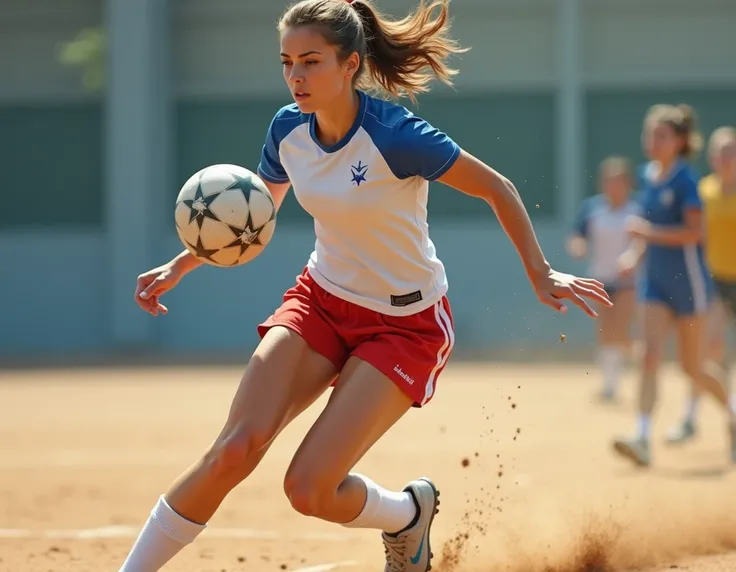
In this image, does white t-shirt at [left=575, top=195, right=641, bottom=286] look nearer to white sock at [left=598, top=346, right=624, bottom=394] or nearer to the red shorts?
white sock at [left=598, top=346, right=624, bottom=394]

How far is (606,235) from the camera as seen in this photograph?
13.4 m

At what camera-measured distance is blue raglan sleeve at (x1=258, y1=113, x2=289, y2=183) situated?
4.85m

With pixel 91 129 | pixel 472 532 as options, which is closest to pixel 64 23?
pixel 91 129

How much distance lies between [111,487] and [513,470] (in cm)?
257

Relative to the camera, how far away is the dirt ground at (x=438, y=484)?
5594 mm

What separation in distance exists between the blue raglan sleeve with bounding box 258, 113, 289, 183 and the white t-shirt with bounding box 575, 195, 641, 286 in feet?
Result: 28.2

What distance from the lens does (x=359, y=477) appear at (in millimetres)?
4738

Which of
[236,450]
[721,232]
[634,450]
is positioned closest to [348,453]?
[236,450]

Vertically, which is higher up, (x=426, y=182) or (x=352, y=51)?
(x=352, y=51)

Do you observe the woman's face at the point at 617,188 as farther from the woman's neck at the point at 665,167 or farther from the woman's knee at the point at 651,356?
the woman's knee at the point at 651,356

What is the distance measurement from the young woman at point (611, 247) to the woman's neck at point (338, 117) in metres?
8.33

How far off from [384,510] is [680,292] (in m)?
4.28

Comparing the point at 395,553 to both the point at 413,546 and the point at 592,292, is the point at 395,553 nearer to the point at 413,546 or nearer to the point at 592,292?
the point at 413,546

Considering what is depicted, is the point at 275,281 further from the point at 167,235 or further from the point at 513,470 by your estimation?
the point at 513,470
